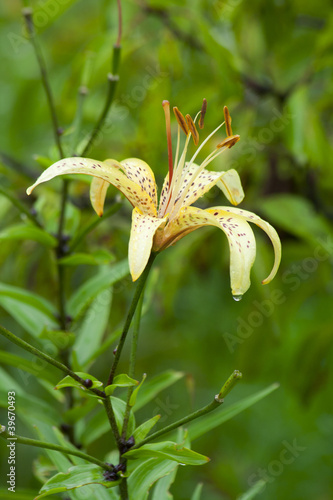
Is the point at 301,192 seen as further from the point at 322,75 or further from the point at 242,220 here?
the point at 242,220

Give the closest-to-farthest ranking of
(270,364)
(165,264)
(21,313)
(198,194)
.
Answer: (198,194) → (21,313) → (165,264) → (270,364)

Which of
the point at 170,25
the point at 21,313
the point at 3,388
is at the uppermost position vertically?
the point at 170,25

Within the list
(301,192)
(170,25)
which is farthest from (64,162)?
(301,192)

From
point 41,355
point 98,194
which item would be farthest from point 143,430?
point 98,194

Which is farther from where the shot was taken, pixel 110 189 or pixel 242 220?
pixel 110 189

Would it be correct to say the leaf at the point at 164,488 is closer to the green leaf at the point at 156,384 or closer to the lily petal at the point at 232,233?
the green leaf at the point at 156,384

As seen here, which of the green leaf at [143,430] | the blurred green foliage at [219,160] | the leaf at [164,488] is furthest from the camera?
the blurred green foliage at [219,160]

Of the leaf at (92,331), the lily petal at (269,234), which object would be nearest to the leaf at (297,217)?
the leaf at (92,331)

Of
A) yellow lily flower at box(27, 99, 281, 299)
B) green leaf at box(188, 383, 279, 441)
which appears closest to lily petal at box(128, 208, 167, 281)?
yellow lily flower at box(27, 99, 281, 299)
